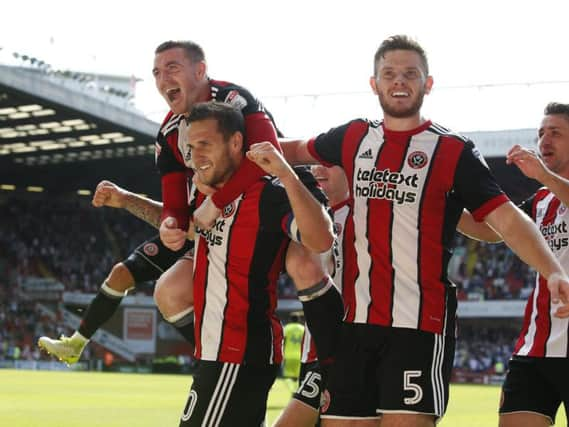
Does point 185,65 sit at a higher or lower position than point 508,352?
higher

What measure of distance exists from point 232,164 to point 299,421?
187cm

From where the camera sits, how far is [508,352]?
1644 inches

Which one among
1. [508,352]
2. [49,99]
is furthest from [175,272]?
[508,352]

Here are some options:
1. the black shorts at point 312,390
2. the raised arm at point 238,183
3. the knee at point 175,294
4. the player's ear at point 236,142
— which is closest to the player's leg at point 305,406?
the black shorts at point 312,390

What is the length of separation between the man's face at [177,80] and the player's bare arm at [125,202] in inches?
24.0

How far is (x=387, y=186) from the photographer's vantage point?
506 centimetres

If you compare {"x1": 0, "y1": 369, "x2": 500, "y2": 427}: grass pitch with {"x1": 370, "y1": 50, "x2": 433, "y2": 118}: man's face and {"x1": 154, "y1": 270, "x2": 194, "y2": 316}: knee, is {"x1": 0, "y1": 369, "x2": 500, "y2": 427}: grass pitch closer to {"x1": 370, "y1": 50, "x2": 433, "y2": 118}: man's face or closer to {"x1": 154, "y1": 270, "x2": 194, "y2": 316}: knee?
{"x1": 154, "y1": 270, "x2": 194, "y2": 316}: knee

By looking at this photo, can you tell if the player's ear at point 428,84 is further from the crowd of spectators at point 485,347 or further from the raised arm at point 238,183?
the crowd of spectators at point 485,347

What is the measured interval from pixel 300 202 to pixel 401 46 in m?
1.01

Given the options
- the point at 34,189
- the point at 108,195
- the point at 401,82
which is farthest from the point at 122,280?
the point at 34,189

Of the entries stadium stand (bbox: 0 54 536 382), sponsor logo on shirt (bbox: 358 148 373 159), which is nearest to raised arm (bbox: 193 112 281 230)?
sponsor logo on shirt (bbox: 358 148 373 159)

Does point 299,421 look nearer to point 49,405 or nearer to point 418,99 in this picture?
point 418,99

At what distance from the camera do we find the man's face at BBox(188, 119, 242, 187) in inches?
199

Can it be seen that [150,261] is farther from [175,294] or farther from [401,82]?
[401,82]
